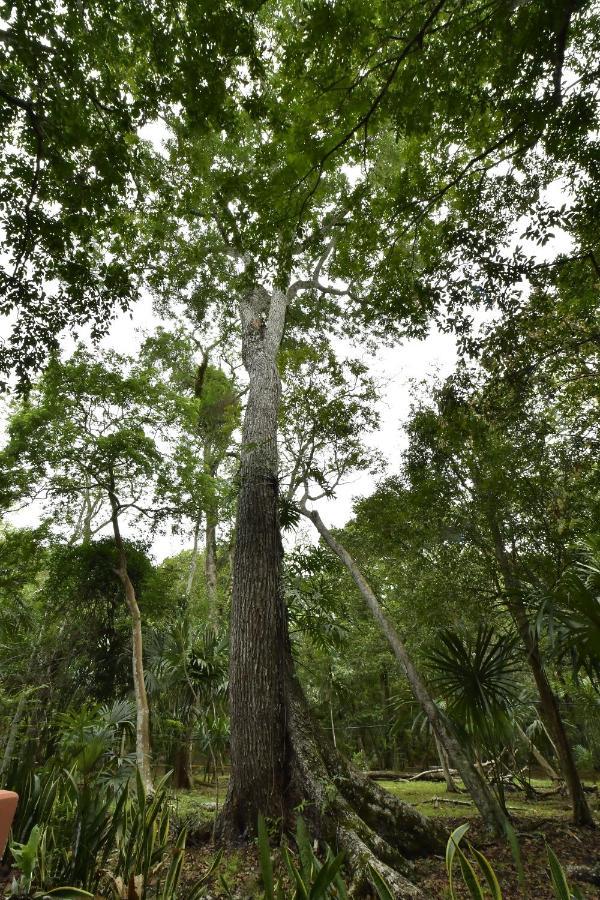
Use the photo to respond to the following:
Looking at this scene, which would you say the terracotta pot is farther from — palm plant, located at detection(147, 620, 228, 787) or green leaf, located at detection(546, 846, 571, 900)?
palm plant, located at detection(147, 620, 228, 787)

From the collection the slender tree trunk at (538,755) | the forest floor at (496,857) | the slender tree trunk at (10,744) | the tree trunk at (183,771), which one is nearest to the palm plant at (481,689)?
the forest floor at (496,857)

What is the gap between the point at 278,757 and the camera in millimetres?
4102

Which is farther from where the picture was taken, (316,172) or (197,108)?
(316,172)

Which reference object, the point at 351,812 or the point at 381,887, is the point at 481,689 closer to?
the point at 351,812

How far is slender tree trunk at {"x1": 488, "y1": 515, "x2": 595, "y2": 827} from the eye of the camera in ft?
19.0

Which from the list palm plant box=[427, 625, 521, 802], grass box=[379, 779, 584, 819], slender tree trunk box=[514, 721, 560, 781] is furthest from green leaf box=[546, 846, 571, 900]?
slender tree trunk box=[514, 721, 560, 781]

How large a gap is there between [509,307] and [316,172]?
90.5 inches

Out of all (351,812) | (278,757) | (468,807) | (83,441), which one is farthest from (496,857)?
(83,441)

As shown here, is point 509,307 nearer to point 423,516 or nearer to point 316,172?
point 316,172

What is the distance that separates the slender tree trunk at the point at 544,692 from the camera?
580 centimetres

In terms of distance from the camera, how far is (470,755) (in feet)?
19.3

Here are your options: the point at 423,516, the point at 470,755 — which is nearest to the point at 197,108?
the point at 423,516

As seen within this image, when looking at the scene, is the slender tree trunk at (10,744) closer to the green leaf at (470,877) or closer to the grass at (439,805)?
the grass at (439,805)

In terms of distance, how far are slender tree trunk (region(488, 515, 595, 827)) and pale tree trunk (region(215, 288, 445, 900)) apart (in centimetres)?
255
